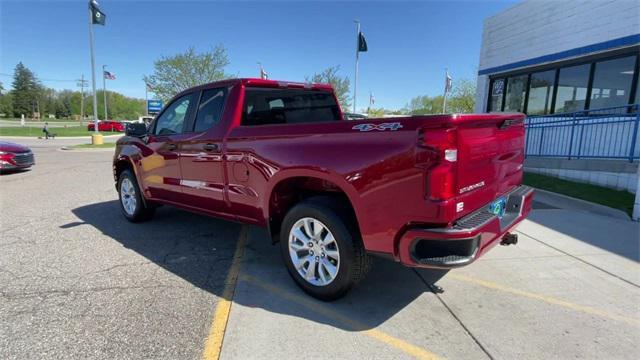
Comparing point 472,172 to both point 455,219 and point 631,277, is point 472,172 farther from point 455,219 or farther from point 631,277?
point 631,277

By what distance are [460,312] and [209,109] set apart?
3344 mm

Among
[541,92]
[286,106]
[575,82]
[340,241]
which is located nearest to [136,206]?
[286,106]

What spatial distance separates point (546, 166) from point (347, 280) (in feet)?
27.3

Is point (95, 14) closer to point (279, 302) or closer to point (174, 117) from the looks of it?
point (174, 117)

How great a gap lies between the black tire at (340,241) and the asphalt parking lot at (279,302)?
0.57 feet

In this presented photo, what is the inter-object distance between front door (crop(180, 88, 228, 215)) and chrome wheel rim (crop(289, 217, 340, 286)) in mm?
1115

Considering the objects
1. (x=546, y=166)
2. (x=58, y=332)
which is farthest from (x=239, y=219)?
(x=546, y=166)

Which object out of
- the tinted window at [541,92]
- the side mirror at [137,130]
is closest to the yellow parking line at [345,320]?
the side mirror at [137,130]

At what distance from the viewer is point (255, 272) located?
389 cm

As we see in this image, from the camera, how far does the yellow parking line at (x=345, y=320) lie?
2.57 meters

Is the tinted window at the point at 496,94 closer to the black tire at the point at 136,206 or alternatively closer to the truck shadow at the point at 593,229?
the truck shadow at the point at 593,229

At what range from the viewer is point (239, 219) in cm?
397

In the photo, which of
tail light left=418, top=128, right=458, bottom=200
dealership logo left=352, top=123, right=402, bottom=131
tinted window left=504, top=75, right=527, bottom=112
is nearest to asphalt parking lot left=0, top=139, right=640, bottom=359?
tail light left=418, top=128, right=458, bottom=200

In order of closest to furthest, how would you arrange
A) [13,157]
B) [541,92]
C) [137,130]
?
[137,130] → [13,157] → [541,92]
